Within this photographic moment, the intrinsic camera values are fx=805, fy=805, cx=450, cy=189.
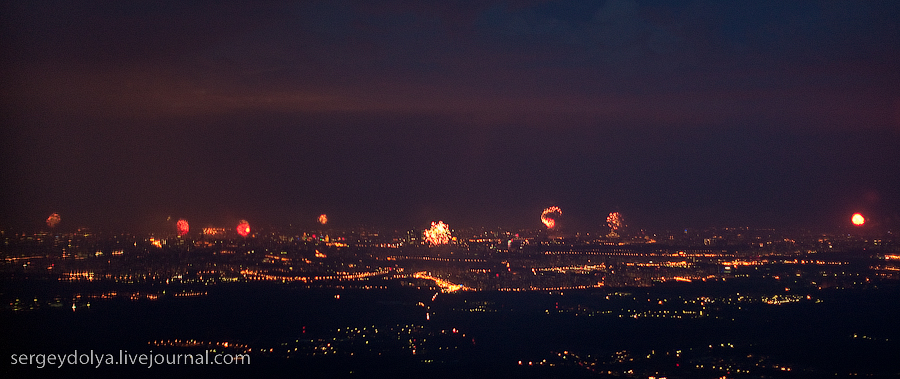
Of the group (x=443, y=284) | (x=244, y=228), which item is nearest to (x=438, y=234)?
(x=244, y=228)

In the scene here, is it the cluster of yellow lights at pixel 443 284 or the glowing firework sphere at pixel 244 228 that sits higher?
the glowing firework sphere at pixel 244 228

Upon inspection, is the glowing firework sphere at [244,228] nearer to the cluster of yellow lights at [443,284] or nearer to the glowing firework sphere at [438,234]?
the glowing firework sphere at [438,234]

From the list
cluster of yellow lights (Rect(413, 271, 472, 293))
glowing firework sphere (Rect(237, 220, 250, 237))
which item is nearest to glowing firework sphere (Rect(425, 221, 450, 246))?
glowing firework sphere (Rect(237, 220, 250, 237))

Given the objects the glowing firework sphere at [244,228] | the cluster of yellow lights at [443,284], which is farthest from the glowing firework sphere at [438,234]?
the cluster of yellow lights at [443,284]

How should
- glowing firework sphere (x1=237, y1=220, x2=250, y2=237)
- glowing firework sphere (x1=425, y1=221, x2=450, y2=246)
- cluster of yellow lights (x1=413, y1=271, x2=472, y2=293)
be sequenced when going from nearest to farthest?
cluster of yellow lights (x1=413, y1=271, x2=472, y2=293) < glowing firework sphere (x1=237, y1=220, x2=250, y2=237) < glowing firework sphere (x1=425, y1=221, x2=450, y2=246)

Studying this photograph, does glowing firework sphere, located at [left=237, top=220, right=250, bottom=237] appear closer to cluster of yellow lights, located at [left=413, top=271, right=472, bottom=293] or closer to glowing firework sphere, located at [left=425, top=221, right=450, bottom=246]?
glowing firework sphere, located at [left=425, top=221, right=450, bottom=246]

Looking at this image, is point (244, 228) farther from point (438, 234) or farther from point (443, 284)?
point (443, 284)
